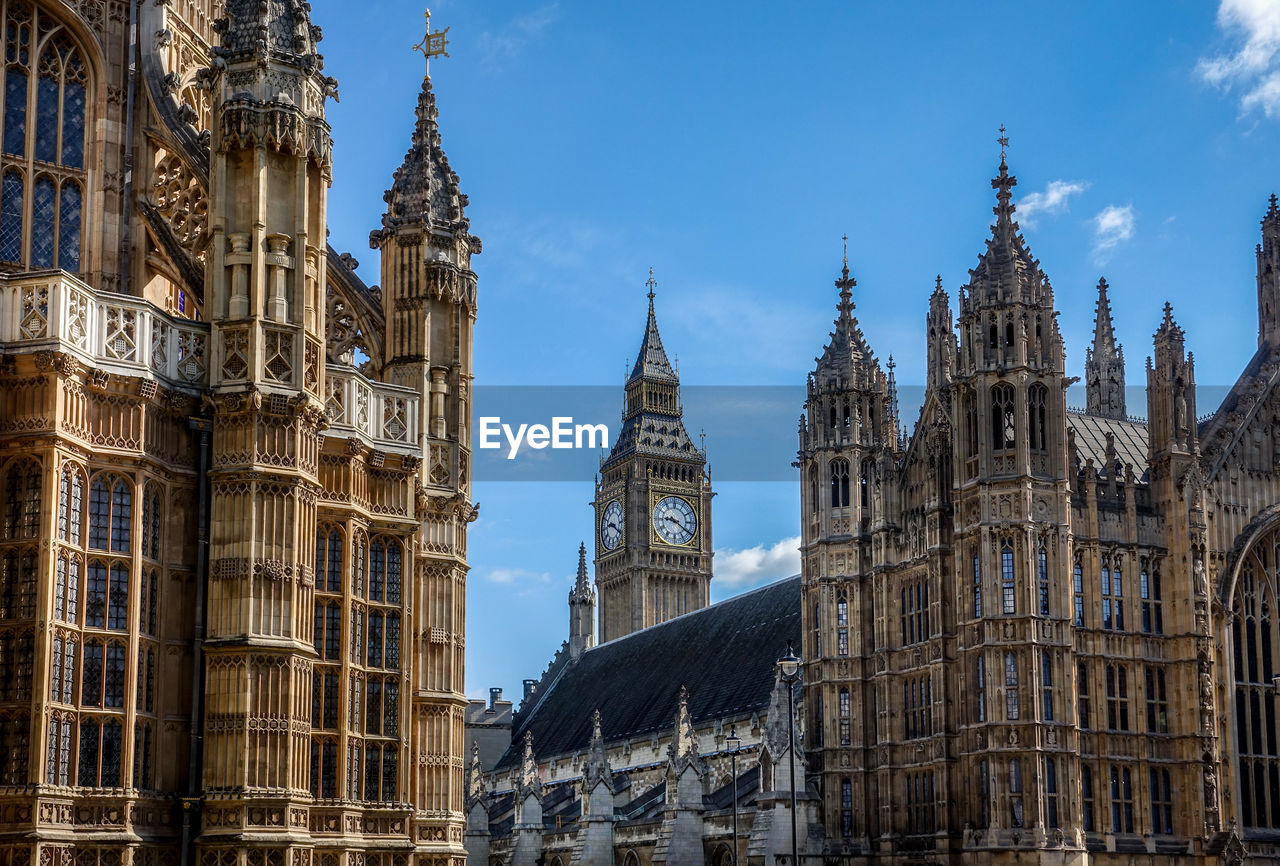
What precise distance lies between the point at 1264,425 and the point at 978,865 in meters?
17.3

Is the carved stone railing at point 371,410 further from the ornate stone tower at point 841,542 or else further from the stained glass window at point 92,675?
the ornate stone tower at point 841,542

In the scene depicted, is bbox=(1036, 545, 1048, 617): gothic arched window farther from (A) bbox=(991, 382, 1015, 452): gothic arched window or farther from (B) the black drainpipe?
(B) the black drainpipe

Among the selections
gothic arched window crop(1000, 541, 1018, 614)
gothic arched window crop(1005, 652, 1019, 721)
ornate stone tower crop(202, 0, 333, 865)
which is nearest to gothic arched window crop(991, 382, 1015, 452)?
gothic arched window crop(1000, 541, 1018, 614)

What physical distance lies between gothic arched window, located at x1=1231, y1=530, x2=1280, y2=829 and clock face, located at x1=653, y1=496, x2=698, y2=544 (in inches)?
2443

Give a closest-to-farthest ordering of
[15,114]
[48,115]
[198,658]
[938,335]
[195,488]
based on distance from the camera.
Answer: [198,658], [195,488], [15,114], [48,115], [938,335]

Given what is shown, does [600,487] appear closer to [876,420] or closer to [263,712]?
[876,420]

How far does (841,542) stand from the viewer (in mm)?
61031

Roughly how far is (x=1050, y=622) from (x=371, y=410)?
28651mm

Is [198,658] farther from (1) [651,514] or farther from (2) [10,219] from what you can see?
(1) [651,514]

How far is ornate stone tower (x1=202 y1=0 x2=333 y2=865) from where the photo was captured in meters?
24.7

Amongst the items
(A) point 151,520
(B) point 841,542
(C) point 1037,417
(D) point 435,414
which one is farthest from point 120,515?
(B) point 841,542

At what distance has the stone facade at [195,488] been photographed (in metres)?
23.7

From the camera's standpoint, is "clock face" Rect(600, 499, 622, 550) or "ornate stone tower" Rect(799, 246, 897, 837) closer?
"ornate stone tower" Rect(799, 246, 897, 837)

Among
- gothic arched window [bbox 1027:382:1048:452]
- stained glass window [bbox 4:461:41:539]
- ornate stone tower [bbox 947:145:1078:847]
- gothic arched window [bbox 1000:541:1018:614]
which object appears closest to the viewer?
stained glass window [bbox 4:461:41:539]
